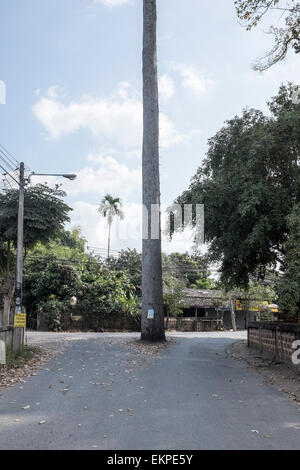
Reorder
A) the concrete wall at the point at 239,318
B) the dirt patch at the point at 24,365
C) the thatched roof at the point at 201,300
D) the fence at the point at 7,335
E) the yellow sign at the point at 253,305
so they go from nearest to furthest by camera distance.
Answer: the dirt patch at the point at 24,365
the fence at the point at 7,335
the thatched roof at the point at 201,300
the yellow sign at the point at 253,305
the concrete wall at the point at 239,318

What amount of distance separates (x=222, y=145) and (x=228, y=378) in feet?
33.6

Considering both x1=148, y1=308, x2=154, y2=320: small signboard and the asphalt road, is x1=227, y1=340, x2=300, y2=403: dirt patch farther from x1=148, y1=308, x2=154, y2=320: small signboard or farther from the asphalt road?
x1=148, y1=308, x2=154, y2=320: small signboard

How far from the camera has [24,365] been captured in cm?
1277

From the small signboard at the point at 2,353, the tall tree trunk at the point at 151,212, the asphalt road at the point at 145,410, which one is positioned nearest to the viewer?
the asphalt road at the point at 145,410

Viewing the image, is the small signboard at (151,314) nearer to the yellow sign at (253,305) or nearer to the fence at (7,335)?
Result: the fence at (7,335)

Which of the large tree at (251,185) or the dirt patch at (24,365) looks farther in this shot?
the large tree at (251,185)

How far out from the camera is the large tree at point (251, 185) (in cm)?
1525

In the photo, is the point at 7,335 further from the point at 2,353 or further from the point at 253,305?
the point at 253,305

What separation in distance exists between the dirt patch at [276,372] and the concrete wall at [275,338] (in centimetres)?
29

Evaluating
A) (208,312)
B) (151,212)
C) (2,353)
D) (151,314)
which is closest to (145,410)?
(2,353)

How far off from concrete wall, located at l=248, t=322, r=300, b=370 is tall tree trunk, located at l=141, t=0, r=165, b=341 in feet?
14.0

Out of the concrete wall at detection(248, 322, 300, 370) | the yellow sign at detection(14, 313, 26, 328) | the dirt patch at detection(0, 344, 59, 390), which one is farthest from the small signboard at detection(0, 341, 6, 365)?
the concrete wall at detection(248, 322, 300, 370)

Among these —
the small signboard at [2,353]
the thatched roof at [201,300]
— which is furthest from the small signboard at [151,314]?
the thatched roof at [201,300]

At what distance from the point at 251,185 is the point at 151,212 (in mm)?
6555
